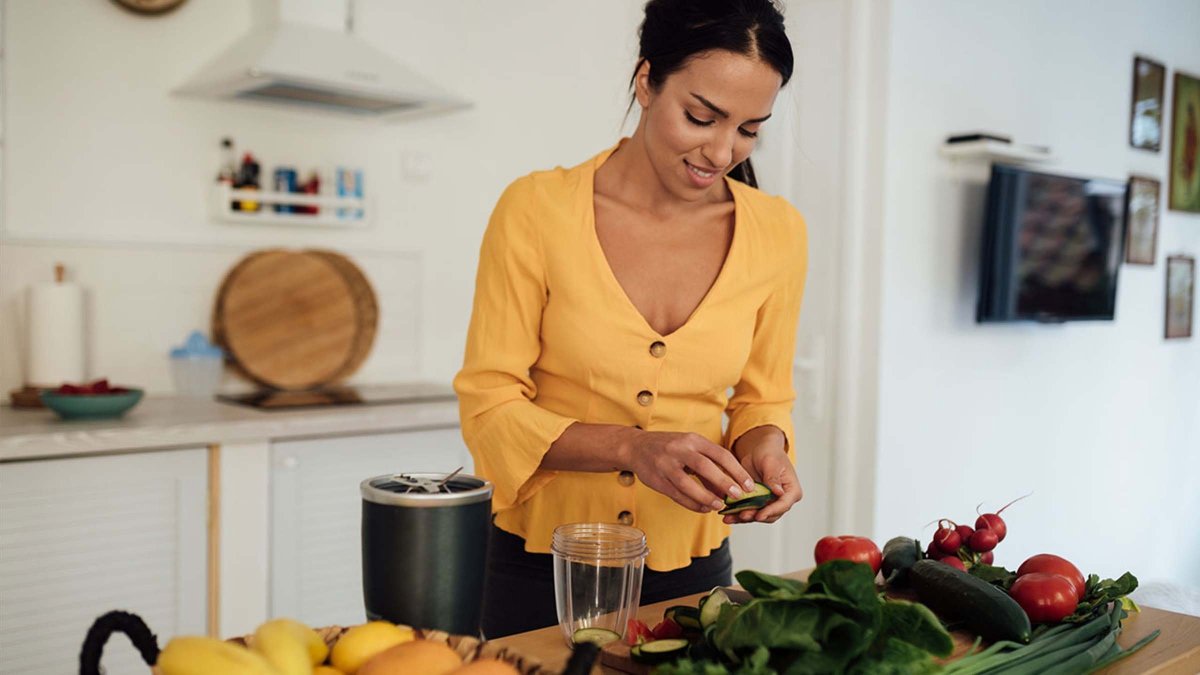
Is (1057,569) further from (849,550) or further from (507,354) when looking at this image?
(507,354)

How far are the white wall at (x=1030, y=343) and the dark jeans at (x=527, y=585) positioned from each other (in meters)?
1.75

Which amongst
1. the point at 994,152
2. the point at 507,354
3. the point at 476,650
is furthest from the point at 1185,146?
the point at 476,650

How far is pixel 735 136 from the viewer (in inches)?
54.4

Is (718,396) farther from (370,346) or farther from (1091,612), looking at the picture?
(370,346)

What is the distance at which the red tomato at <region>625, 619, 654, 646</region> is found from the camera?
1.06 m

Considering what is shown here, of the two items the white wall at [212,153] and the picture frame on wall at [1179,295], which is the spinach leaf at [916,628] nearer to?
the white wall at [212,153]

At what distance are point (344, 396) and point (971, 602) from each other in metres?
2.13

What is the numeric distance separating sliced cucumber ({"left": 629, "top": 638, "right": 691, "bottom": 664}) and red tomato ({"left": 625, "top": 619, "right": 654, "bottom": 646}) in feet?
0.13

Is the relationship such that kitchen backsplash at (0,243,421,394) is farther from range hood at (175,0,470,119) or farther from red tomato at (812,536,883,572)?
red tomato at (812,536,883,572)

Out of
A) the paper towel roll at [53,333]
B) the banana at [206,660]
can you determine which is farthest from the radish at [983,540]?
the paper towel roll at [53,333]

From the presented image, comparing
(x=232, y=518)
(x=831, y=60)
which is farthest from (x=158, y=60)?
(x=831, y=60)

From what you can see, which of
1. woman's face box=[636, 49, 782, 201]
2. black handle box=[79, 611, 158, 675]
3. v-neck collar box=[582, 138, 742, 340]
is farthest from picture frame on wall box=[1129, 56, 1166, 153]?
black handle box=[79, 611, 158, 675]

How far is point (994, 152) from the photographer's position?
10.6ft

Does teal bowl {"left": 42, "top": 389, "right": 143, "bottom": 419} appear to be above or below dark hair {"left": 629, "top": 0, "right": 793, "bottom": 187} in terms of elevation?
below
